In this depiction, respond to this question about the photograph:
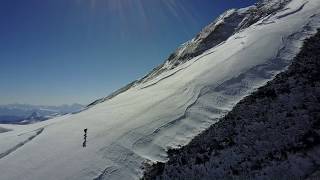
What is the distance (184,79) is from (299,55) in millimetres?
10857

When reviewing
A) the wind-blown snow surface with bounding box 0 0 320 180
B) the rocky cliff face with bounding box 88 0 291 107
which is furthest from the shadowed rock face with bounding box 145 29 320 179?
the rocky cliff face with bounding box 88 0 291 107

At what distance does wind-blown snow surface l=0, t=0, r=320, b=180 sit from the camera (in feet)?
72.6

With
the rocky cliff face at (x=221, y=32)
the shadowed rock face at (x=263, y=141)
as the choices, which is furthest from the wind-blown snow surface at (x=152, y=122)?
the rocky cliff face at (x=221, y=32)

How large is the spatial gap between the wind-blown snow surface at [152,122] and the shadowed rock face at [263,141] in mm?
1284

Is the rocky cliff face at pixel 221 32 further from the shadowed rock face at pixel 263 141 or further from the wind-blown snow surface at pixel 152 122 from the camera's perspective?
the shadowed rock face at pixel 263 141

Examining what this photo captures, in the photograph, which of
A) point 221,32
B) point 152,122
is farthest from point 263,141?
point 221,32

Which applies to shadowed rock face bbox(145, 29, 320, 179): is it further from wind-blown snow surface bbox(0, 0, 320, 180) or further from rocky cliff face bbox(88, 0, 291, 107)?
rocky cliff face bbox(88, 0, 291, 107)

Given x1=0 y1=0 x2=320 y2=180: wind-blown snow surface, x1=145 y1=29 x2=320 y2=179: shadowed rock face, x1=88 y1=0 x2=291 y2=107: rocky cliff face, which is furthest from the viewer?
x1=88 y1=0 x2=291 y2=107: rocky cliff face

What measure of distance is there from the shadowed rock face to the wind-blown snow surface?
128cm

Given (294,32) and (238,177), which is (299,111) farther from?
(294,32)

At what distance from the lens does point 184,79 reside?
116 ft

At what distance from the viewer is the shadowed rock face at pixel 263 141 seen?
1864 centimetres

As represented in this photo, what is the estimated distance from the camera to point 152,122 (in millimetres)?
26578

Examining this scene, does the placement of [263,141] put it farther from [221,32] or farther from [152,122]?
[221,32]
